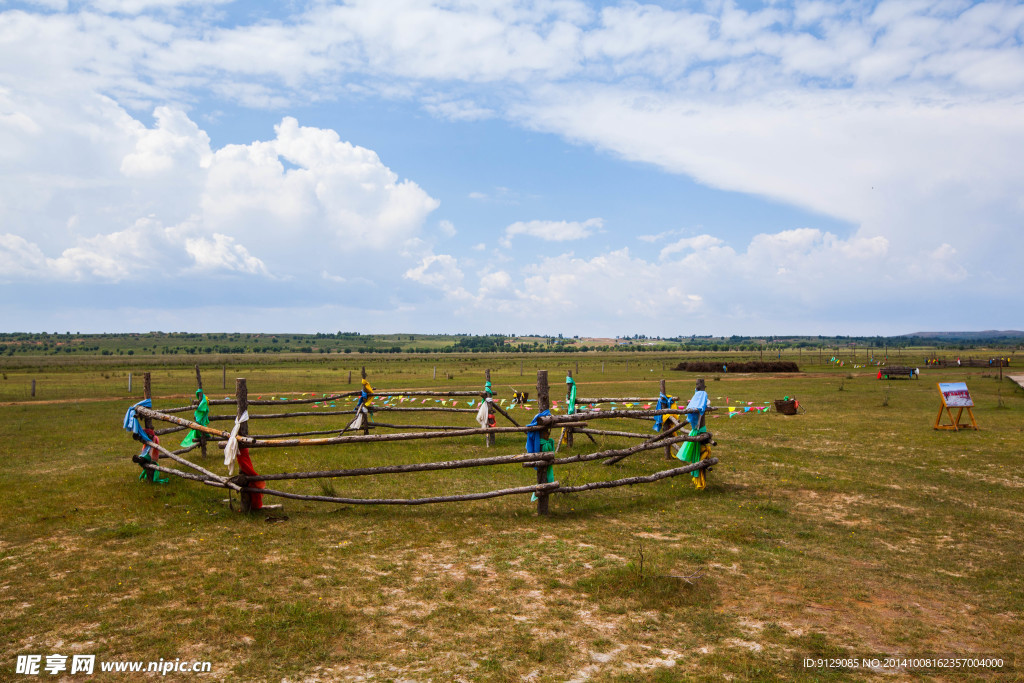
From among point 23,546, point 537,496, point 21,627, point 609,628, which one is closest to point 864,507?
point 537,496

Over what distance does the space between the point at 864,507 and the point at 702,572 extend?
4849 mm

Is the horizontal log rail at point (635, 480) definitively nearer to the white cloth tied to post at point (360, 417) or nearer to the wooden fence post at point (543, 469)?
the wooden fence post at point (543, 469)

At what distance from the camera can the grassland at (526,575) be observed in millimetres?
5141

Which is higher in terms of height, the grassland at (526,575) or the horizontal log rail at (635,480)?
the horizontal log rail at (635,480)

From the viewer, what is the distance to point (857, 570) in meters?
7.09

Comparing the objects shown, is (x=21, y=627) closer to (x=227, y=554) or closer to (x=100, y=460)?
(x=227, y=554)

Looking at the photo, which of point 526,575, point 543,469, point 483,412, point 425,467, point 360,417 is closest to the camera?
point 526,575

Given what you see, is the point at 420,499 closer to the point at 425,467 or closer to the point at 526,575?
the point at 425,467

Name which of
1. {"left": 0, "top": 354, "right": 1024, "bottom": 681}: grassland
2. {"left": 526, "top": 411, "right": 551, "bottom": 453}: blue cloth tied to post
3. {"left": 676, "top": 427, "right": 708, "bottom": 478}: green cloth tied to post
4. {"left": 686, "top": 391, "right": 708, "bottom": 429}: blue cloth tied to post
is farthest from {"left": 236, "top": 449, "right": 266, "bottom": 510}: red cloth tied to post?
{"left": 686, "top": 391, "right": 708, "bottom": 429}: blue cloth tied to post

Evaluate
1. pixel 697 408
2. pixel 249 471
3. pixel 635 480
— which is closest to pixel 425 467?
pixel 249 471

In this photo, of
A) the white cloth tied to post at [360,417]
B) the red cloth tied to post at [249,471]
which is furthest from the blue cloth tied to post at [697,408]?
the white cloth tied to post at [360,417]

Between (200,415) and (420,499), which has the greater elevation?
(200,415)

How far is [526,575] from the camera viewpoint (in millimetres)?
6887

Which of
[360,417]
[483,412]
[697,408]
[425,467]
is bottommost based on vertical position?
[360,417]
